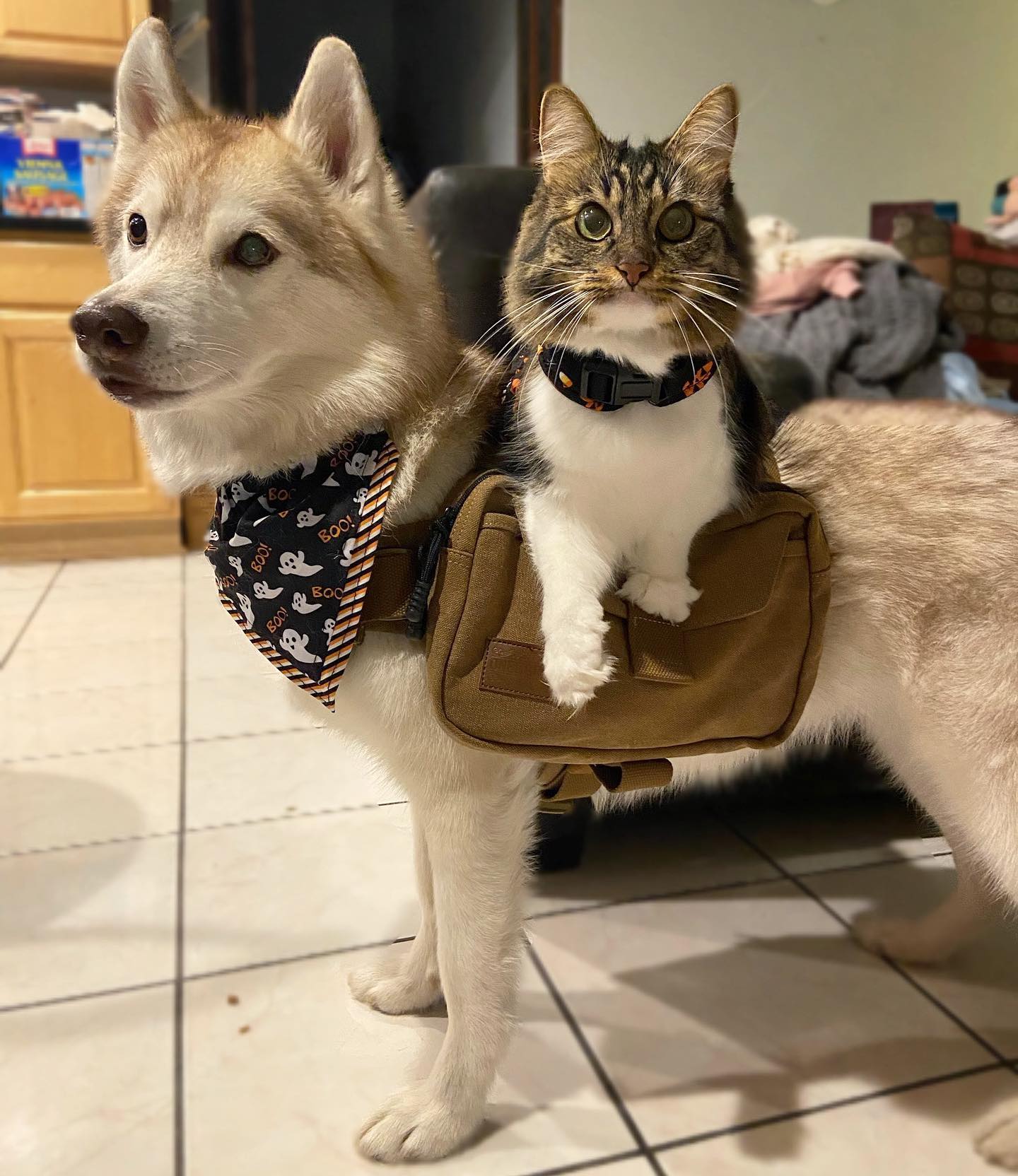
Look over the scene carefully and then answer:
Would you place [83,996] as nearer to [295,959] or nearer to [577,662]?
[295,959]

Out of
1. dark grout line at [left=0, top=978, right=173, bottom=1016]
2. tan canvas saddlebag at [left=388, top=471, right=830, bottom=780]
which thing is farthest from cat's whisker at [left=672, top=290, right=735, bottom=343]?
dark grout line at [left=0, top=978, right=173, bottom=1016]

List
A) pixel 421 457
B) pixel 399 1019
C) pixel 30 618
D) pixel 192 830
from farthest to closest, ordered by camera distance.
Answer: pixel 30 618, pixel 192 830, pixel 399 1019, pixel 421 457

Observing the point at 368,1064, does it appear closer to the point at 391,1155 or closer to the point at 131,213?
the point at 391,1155

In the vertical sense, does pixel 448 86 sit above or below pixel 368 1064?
above

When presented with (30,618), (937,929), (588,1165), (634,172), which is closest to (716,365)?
(634,172)

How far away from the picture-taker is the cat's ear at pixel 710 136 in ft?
2.33

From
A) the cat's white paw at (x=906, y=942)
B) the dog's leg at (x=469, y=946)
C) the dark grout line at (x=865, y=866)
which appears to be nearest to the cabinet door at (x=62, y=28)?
the dog's leg at (x=469, y=946)

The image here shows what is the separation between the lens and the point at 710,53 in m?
0.82

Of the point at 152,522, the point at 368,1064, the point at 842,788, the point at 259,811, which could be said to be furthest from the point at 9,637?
the point at 842,788

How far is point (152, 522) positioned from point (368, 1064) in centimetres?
265

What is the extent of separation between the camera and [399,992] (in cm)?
122

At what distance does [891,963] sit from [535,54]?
4.45ft

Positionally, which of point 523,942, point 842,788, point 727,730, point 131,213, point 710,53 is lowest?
point 842,788

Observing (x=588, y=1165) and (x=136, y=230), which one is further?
(x=588, y=1165)
